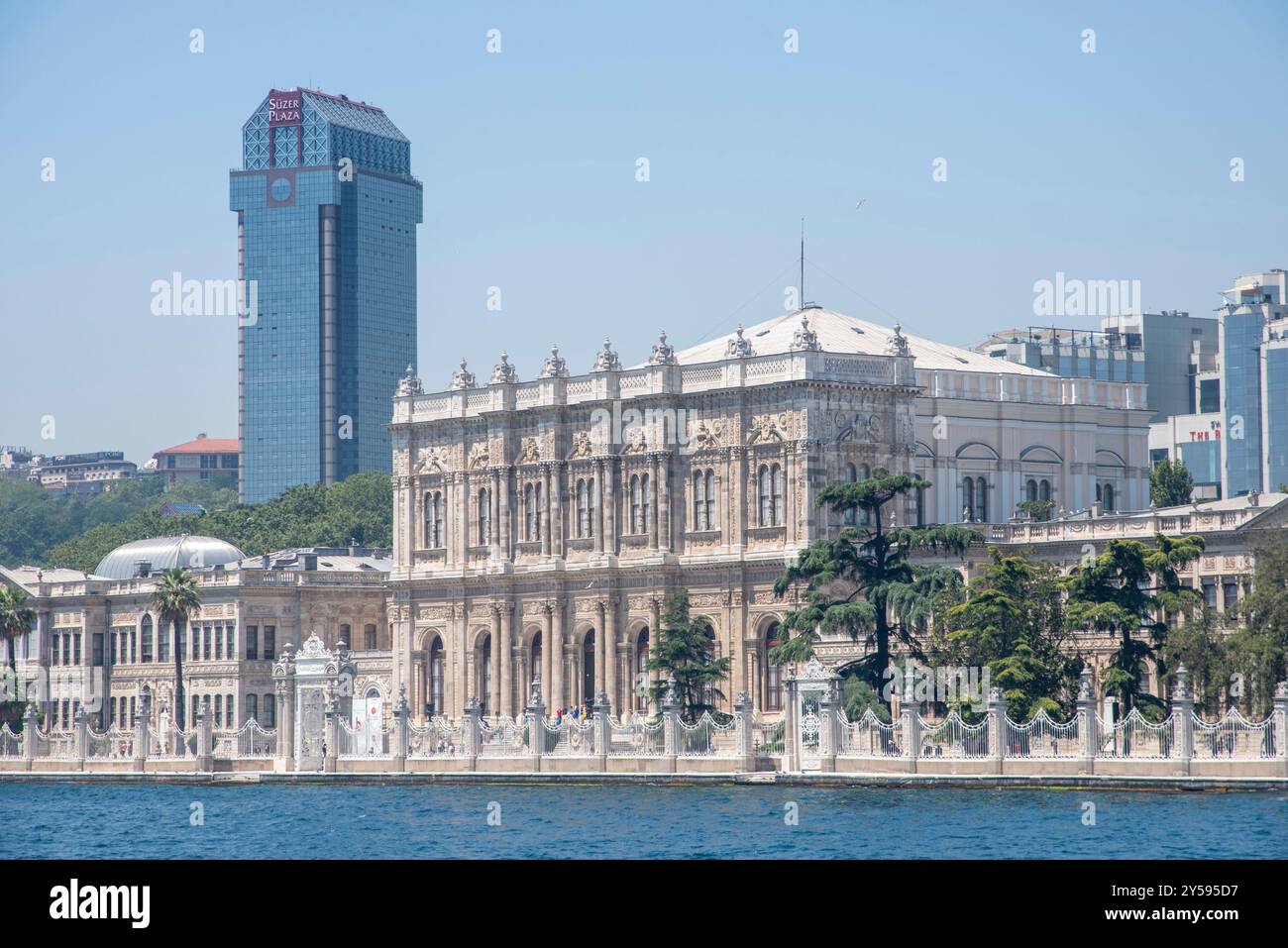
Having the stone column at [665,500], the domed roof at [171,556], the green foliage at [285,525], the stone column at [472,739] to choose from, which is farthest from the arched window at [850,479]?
the green foliage at [285,525]

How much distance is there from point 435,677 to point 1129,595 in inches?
1519

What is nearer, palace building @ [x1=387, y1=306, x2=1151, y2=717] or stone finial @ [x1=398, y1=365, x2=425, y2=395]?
palace building @ [x1=387, y1=306, x2=1151, y2=717]

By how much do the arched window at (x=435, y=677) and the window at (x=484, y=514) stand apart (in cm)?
466

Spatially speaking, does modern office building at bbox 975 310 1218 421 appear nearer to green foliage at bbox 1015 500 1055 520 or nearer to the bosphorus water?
green foliage at bbox 1015 500 1055 520

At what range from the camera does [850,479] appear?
8806cm

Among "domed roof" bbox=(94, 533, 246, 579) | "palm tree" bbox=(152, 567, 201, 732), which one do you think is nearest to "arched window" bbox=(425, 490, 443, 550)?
"palm tree" bbox=(152, 567, 201, 732)

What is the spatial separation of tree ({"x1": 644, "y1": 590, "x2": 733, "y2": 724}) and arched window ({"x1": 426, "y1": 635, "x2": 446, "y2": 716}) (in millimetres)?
16856

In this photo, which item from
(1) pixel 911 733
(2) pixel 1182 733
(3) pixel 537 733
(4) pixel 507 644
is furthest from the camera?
(4) pixel 507 644

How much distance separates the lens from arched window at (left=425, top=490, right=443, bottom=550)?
4006 inches

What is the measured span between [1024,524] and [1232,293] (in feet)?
239

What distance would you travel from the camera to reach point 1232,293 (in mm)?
152250

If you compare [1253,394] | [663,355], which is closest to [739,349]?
[663,355]

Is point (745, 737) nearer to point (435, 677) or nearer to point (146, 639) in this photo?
point (435, 677)

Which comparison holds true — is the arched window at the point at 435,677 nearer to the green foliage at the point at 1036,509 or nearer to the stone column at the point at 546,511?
the stone column at the point at 546,511
